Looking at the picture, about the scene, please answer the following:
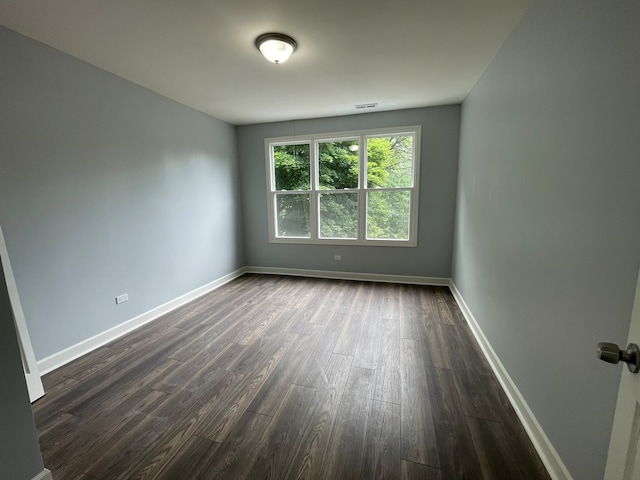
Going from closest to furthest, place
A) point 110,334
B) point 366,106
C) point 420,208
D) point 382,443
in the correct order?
point 382,443, point 110,334, point 366,106, point 420,208

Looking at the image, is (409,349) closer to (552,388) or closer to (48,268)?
(552,388)

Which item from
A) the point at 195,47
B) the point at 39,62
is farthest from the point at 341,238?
the point at 39,62

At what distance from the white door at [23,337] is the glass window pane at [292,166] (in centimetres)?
337

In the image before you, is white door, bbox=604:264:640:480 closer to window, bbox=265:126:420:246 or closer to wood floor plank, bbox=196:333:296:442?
wood floor plank, bbox=196:333:296:442

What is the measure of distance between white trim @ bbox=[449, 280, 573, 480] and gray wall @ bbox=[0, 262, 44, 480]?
7.98ft

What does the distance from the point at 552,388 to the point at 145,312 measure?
3.56 metres

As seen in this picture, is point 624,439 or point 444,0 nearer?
point 624,439

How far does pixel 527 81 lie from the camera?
1.68m

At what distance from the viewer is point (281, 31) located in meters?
1.96

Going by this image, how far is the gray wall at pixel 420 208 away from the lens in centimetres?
382

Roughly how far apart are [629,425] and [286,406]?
1.60 m

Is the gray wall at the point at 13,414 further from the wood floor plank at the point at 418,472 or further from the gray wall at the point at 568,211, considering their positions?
the gray wall at the point at 568,211

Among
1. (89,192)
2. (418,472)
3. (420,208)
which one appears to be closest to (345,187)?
(420,208)

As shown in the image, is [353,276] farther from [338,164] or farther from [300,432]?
[300,432]
